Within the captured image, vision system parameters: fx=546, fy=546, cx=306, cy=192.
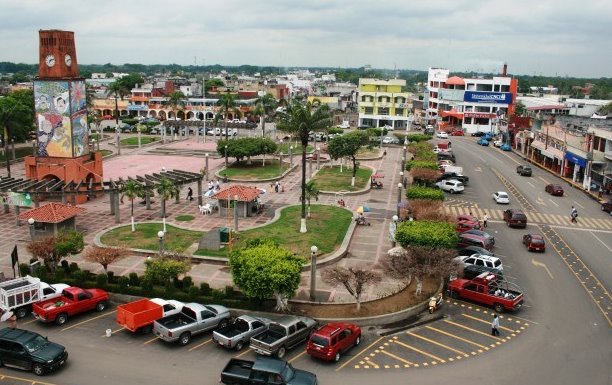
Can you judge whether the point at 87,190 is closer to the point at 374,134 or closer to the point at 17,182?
the point at 17,182

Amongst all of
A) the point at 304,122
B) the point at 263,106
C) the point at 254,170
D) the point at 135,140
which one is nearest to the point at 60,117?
the point at 304,122

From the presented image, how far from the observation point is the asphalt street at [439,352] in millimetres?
22297

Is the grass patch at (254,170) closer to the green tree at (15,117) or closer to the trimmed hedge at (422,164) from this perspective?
the trimmed hedge at (422,164)

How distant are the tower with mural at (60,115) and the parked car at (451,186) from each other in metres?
35.3

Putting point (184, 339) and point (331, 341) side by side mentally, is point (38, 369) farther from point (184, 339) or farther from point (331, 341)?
point (331, 341)

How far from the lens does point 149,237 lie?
39656mm

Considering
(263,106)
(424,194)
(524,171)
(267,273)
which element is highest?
(263,106)

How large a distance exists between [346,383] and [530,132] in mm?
73825

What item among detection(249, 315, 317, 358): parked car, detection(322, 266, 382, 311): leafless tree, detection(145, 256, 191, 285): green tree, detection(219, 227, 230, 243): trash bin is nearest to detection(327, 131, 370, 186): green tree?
detection(219, 227, 230, 243): trash bin

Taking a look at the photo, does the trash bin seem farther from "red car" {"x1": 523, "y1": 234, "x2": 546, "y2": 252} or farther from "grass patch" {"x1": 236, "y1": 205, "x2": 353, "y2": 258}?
"red car" {"x1": 523, "y1": 234, "x2": 546, "y2": 252}

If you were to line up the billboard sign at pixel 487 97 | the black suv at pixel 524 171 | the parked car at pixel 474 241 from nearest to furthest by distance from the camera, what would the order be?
the parked car at pixel 474 241, the black suv at pixel 524 171, the billboard sign at pixel 487 97

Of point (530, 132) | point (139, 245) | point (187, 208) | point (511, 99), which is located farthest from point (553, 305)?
point (511, 99)

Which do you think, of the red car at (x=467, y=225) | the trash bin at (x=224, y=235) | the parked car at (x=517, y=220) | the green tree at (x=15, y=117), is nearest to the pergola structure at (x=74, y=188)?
the trash bin at (x=224, y=235)

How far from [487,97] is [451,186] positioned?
66776 millimetres
